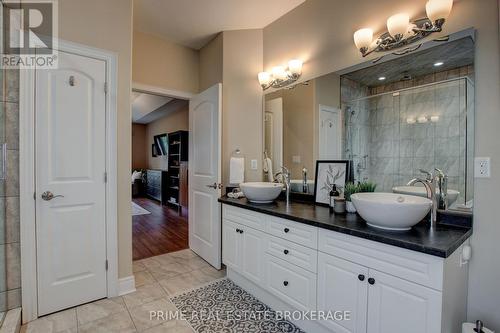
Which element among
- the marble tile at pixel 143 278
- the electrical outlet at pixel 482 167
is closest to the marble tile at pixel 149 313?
the marble tile at pixel 143 278

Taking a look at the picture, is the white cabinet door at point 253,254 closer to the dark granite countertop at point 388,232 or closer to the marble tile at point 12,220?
the dark granite countertop at point 388,232

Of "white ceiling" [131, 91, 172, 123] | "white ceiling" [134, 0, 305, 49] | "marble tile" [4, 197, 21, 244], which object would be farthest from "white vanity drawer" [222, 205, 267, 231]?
"white ceiling" [131, 91, 172, 123]

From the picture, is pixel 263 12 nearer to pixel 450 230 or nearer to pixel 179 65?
pixel 179 65

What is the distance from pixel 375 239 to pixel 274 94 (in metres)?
1.99

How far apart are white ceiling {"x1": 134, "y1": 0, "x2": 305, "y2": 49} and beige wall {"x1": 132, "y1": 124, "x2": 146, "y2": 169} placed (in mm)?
6878

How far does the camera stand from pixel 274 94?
9.44 ft

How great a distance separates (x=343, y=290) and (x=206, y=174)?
1.91m

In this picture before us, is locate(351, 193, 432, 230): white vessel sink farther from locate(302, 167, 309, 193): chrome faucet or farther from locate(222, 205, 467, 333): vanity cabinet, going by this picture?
locate(302, 167, 309, 193): chrome faucet

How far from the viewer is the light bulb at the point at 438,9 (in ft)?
5.00

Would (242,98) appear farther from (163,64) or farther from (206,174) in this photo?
(163,64)

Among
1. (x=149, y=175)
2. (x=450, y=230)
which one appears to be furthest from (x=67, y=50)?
(x=149, y=175)

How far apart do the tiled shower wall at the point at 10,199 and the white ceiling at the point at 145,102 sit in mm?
3659

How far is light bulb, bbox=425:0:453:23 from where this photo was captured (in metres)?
1.52

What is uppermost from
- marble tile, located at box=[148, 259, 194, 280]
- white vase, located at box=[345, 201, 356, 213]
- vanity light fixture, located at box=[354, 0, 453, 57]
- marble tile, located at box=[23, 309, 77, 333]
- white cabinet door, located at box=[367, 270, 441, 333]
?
vanity light fixture, located at box=[354, 0, 453, 57]
